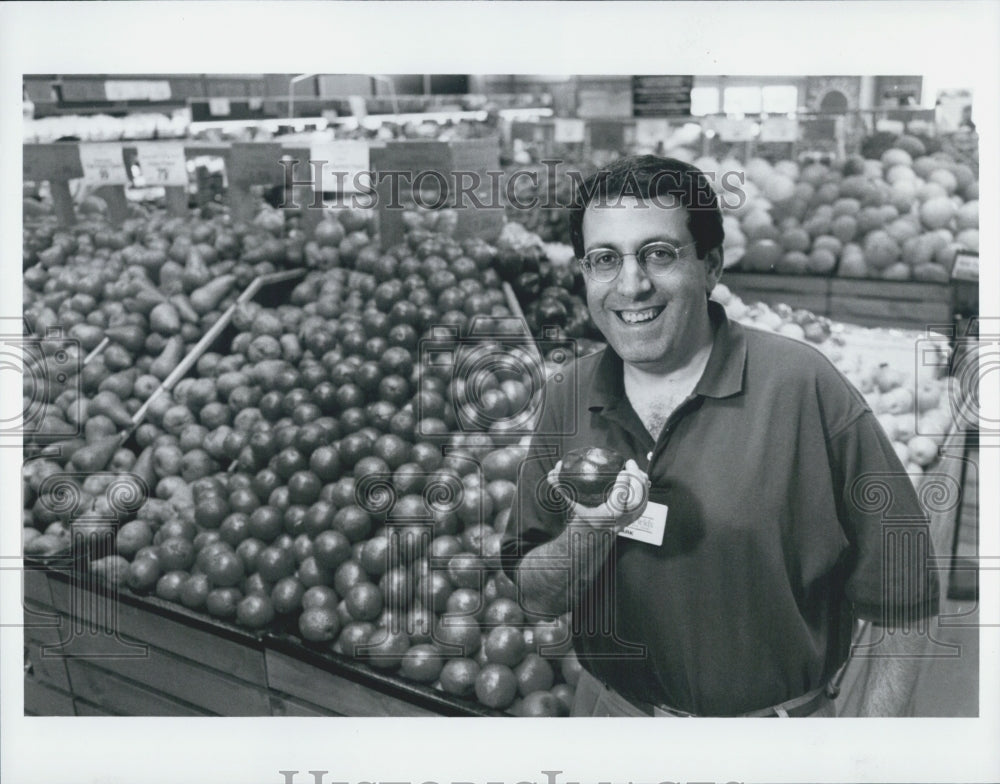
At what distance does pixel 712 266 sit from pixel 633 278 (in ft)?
0.77

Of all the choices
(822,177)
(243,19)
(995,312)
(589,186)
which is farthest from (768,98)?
(243,19)

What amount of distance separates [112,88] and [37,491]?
4841 mm

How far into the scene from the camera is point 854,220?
360cm

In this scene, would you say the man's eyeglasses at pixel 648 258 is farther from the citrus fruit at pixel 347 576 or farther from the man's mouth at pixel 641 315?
the citrus fruit at pixel 347 576

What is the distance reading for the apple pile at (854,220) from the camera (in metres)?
3.35

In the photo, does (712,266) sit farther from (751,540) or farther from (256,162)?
(256,162)

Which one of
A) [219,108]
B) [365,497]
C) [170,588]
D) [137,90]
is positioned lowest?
[170,588]

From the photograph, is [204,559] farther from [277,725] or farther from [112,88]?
[112,88]

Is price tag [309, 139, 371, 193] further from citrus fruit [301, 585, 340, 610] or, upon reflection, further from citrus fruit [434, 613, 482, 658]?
citrus fruit [434, 613, 482, 658]

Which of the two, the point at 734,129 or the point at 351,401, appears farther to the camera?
the point at 734,129

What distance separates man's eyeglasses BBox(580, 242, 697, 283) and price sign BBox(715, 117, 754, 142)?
239 cm

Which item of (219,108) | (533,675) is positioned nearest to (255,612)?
(533,675)

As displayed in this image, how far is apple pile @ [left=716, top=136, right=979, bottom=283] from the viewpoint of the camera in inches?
132
